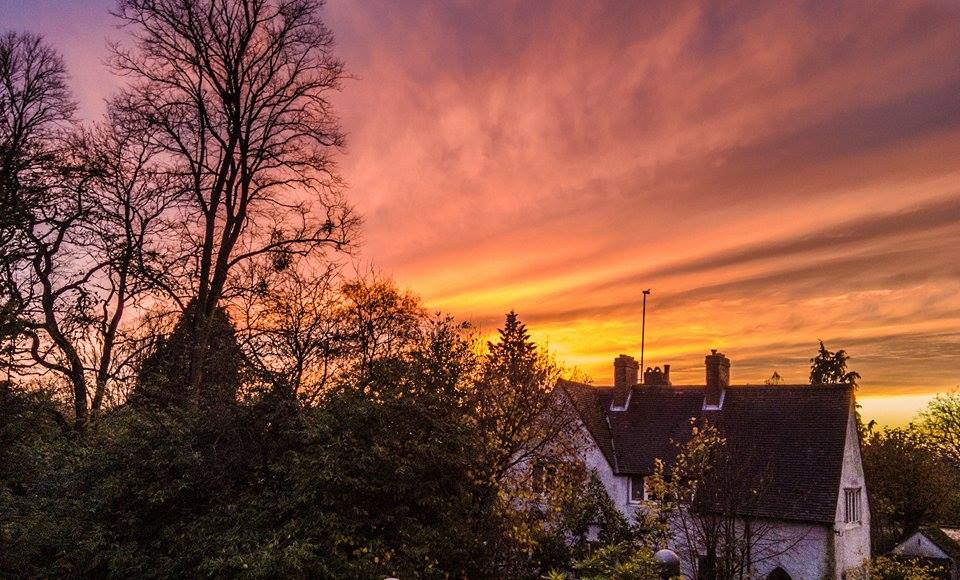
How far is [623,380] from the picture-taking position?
117ft

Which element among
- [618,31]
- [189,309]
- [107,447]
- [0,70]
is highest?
[0,70]

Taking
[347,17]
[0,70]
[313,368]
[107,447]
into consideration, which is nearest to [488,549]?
[313,368]

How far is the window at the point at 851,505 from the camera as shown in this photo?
26.9 meters

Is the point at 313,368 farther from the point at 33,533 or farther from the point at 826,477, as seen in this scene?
the point at 826,477

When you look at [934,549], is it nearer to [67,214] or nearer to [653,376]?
[653,376]

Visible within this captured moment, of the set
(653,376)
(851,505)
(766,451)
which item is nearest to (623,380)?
(653,376)

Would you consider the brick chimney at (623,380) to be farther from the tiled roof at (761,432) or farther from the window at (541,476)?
the window at (541,476)

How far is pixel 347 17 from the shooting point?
1738 cm

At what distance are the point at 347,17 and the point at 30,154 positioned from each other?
1131 centimetres

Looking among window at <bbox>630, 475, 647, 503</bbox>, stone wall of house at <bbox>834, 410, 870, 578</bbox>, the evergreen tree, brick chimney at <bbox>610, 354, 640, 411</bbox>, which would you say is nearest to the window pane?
window at <bbox>630, 475, 647, 503</bbox>

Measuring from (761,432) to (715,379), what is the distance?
3762 mm

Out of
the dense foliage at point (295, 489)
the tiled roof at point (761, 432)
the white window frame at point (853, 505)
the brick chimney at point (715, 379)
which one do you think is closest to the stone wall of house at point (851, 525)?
the white window frame at point (853, 505)

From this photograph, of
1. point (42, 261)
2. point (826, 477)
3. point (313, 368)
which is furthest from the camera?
point (826, 477)

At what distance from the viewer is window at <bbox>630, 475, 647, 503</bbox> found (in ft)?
100
